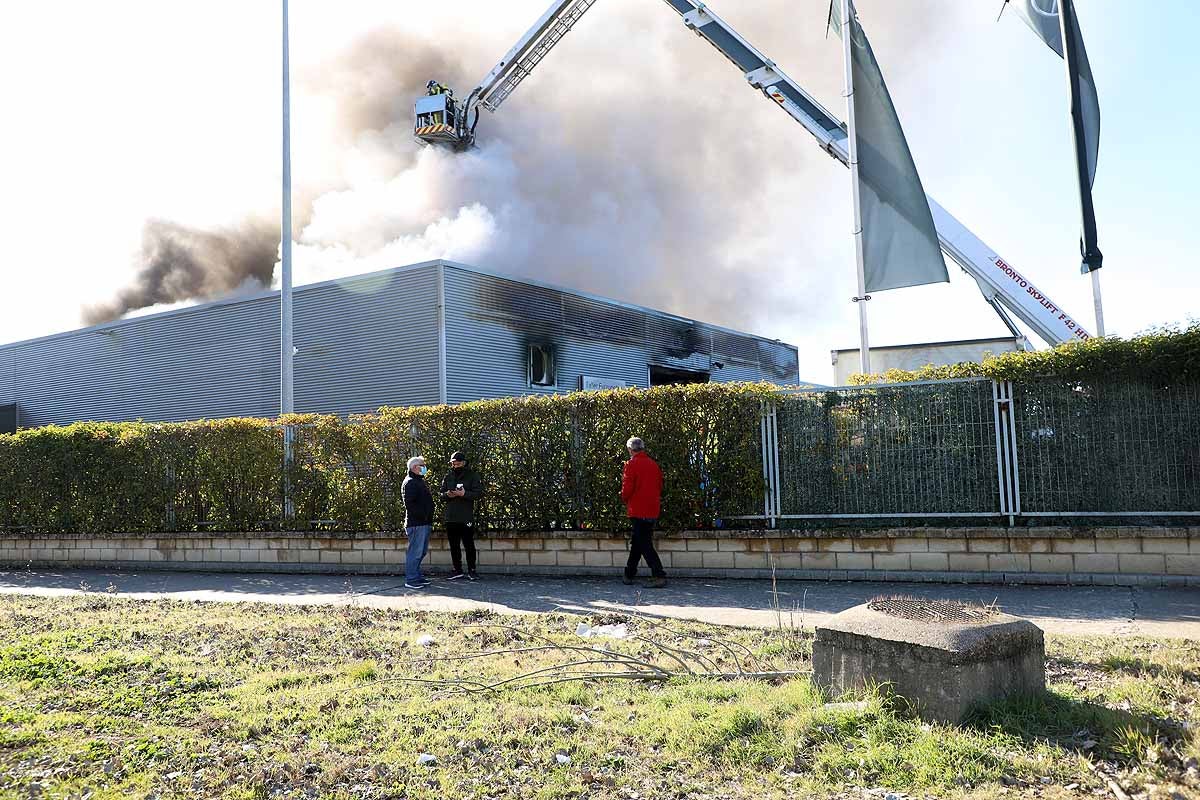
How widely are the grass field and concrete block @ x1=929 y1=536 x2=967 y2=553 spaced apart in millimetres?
3096

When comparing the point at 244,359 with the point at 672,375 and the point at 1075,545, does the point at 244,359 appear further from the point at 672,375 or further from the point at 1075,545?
the point at 1075,545

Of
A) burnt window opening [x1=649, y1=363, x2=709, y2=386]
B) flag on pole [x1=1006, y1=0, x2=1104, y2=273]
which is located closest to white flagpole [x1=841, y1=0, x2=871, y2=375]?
flag on pole [x1=1006, y1=0, x2=1104, y2=273]

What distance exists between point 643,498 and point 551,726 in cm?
498

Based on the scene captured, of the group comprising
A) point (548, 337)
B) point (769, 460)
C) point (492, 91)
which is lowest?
point (769, 460)

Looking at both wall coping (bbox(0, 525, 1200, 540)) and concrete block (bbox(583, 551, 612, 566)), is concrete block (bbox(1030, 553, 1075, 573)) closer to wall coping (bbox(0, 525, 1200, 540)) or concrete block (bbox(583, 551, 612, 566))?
wall coping (bbox(0, 525, 1200, 540))

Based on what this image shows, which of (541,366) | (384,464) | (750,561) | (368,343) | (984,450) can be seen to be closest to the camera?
(984,450)

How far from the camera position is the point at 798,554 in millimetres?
9625

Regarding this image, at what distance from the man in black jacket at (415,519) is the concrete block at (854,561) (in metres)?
4.88

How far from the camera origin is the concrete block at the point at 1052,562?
867 cm

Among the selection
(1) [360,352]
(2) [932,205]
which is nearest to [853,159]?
(2) [932,205]

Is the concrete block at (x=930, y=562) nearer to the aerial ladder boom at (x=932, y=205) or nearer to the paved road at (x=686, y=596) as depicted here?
the paved road at (x=686, y=596)

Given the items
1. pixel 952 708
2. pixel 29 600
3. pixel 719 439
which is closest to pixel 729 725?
pixel 952 708

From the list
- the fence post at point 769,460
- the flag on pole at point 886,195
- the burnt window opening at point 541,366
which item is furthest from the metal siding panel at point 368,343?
the fence post at point 769,460

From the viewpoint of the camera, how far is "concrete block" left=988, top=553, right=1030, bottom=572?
8.82 meters
